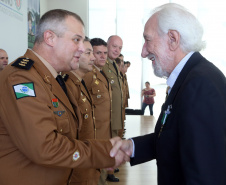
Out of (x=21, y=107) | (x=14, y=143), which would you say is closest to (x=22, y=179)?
(x=14, y=143)

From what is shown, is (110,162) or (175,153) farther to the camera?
(110,162)

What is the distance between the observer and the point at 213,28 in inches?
419

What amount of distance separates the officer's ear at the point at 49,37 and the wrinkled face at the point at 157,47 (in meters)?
0.55

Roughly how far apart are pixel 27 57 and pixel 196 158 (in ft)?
3.48

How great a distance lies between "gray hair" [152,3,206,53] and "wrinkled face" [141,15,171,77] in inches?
1.6

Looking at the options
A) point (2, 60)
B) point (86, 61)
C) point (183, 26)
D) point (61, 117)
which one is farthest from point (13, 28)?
point (183, 26)


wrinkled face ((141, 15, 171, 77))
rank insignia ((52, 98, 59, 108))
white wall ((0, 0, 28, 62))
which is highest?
white wall ((0, 0, 28, 62))

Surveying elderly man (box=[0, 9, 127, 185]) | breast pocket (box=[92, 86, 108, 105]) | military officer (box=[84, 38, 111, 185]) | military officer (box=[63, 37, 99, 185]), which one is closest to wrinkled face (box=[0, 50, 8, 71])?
military officer (box=[84, 38, 111, 185])

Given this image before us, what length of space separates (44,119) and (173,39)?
2.58 feet

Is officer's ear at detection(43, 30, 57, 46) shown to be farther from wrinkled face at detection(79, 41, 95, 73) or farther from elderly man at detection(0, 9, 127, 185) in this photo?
wrinkled face at detection(79, 41, 95, 73)

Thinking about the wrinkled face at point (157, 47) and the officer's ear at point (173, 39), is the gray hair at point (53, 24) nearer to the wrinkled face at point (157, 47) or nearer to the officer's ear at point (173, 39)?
the wrinkled face at point (157, 47)

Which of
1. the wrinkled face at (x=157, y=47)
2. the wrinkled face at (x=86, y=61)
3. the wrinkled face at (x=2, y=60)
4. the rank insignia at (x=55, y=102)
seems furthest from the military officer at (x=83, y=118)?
the wrinkled face at (x=2, y=60)

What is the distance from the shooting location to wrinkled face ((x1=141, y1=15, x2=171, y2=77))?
1.50 metres

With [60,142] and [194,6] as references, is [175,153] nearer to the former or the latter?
[60,142]
